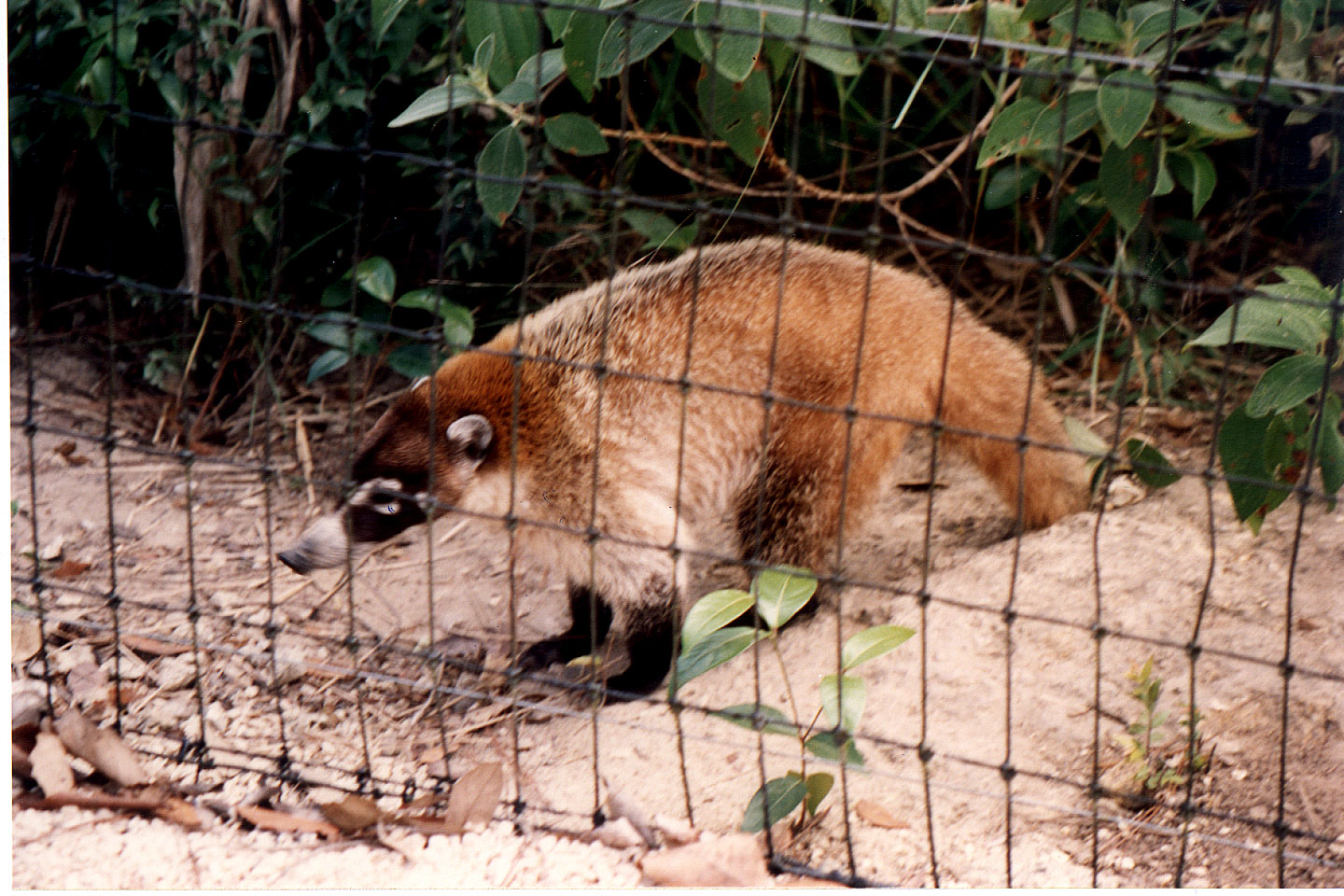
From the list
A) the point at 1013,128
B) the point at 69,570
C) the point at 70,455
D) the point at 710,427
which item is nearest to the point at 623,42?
the point at 1013,128

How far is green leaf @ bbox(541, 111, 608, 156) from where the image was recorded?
2443 mm

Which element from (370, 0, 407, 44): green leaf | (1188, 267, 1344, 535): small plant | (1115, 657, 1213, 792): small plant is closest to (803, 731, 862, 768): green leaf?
(1115, 657, 1213, 792): small plant

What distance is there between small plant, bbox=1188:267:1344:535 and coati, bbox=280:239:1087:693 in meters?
0.90

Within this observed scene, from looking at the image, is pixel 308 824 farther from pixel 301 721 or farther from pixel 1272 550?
pixel 1272 550

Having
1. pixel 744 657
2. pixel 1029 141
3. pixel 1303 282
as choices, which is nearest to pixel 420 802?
pixel 744 657

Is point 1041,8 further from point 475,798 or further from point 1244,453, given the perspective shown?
point 475,798

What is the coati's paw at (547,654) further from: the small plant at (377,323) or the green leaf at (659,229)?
the green leaf at (659,229)

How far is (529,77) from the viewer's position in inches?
95.0

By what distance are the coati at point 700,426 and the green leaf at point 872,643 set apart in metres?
0.89

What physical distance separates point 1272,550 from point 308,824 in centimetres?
252

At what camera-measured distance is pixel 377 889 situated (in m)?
2.38

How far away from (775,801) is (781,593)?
1.36 ft

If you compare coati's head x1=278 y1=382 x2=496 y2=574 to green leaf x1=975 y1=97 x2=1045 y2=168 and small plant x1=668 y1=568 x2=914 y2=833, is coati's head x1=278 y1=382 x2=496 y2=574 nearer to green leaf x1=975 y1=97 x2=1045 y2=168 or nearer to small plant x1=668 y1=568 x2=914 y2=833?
small plant x1=668 y1=568 x2=914 y2=833

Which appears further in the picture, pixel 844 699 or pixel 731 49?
pixel 844 699
